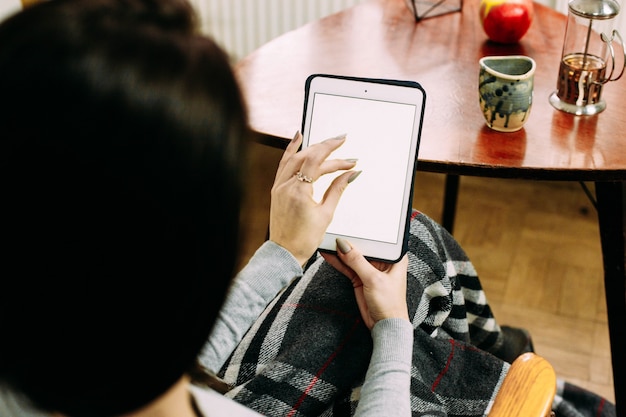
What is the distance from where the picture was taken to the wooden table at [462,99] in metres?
0.99

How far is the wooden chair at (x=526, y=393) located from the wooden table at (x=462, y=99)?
37cm

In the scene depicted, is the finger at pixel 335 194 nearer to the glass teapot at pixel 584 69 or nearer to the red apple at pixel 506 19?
the glass teapot at pixel 584 69

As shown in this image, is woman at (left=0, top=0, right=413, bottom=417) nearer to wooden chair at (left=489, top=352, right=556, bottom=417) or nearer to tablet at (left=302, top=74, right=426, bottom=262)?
wooden chair at (left=489, top=352, right=556, bottom=417)

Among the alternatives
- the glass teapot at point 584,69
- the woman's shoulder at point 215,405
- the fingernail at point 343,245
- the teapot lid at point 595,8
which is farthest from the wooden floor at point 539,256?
the woman's shoulder at point 215,405

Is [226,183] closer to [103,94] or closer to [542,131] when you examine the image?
[103,94]

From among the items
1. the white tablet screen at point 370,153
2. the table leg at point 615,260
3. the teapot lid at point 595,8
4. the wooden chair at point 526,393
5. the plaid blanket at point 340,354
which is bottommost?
the table leg at point 615,260

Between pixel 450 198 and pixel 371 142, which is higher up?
pixel 371 142

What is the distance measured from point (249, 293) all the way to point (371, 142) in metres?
0.25

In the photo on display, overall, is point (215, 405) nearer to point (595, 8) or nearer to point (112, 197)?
point (112, 197)

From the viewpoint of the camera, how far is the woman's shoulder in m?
0.56

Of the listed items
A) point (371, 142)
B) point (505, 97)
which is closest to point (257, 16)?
point (505, 97)

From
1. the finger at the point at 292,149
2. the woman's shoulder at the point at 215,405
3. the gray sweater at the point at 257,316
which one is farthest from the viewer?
the finger at the point at 292,149

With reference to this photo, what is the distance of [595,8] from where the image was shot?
3.47 feet

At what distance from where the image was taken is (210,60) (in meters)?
0.35
